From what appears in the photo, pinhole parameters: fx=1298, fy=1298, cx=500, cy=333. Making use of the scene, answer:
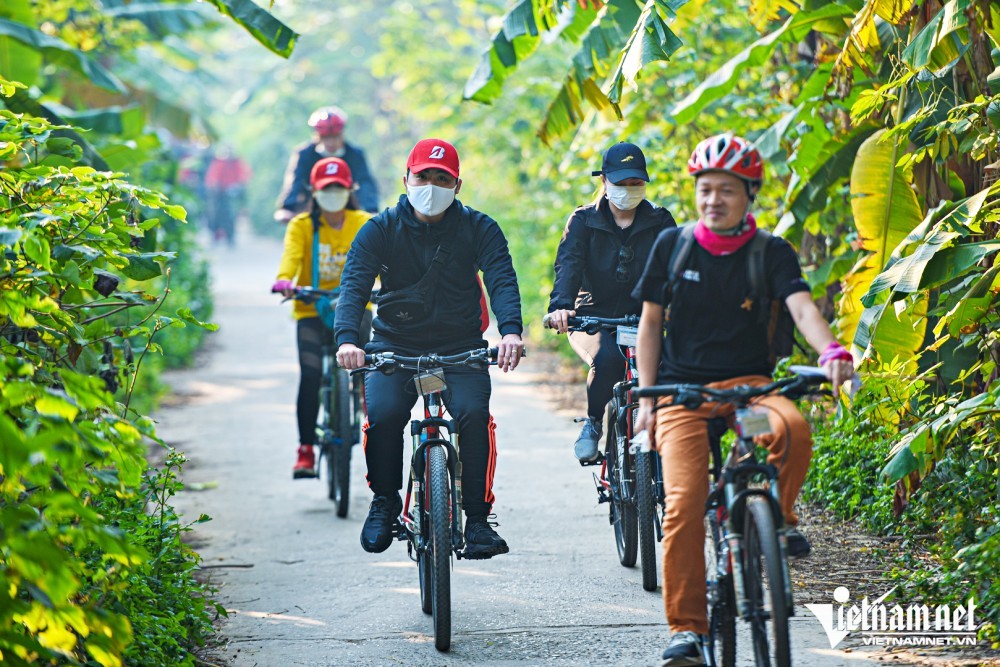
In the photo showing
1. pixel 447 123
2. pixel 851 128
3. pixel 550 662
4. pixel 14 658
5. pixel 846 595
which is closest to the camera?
pixel 14 658

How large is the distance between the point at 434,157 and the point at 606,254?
136 cm

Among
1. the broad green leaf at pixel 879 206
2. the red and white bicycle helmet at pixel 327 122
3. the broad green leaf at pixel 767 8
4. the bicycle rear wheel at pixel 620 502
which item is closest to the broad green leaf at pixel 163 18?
the red and white bicycle helmet at pixel 327 122

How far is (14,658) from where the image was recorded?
3.53 m

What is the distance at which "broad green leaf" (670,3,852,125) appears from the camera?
7926mm

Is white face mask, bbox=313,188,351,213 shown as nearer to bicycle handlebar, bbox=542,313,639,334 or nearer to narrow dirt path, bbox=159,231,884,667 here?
narrow dirt path, bbox=159,231,884,667

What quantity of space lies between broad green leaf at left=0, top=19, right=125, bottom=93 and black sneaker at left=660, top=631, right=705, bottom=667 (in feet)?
25.0

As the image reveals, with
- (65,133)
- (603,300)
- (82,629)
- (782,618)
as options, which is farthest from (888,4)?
(65,133)

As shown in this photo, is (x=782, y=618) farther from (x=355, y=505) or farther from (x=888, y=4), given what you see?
(x=355, y=505)

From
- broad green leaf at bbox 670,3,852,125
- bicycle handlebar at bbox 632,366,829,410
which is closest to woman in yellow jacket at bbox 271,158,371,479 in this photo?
broad green leaf at bbox 670,3,852,125

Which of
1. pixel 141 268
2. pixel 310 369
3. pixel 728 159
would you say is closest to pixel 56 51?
pixel 310 369

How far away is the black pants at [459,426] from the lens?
20.4 ft

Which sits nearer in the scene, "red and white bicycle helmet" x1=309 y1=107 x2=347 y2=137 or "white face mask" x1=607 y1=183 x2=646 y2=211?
"white face mask" x1=607 y1=183 x2=646 y2=211

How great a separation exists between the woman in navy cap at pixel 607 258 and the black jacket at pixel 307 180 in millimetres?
3184

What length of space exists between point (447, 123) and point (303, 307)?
11776 millimetres
